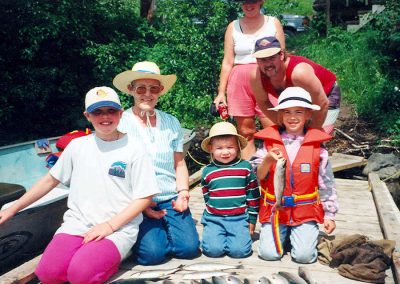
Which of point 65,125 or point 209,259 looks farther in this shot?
point 65,125

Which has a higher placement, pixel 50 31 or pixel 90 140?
pixel 50 31

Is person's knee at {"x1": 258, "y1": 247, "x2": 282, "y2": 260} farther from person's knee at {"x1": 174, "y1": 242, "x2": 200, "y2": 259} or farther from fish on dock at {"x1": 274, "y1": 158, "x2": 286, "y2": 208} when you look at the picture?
person's knee at {"x1": 174, "y1": 242, "x2": 200, "y2": 259}

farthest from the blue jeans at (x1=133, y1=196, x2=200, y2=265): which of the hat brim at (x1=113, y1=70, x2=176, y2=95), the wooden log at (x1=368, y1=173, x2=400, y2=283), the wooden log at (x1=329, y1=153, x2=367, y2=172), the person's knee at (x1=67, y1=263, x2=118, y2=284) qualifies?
the wooden log at (x1=329, y1=153, x2=367, y2=172)

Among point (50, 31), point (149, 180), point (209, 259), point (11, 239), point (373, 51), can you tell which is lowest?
point (209, 259)

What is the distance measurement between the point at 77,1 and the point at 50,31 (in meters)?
1.10

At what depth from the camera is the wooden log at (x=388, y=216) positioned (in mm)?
3930

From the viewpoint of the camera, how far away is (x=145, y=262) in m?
4.06

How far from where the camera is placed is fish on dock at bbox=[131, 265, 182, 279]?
3717 millimetres

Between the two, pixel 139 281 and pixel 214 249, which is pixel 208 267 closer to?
pixel 214 249

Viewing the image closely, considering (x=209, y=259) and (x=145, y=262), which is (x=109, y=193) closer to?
(x=145, y=262)

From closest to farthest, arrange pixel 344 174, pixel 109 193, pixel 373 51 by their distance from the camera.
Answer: pixel 109 193, pixel 344 174, pixel 373 51

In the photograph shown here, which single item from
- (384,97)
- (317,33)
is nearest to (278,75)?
(384,97)

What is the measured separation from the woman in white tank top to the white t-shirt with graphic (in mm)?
1678

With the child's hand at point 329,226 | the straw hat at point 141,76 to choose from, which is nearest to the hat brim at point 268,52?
the straw hat at point 141,76
